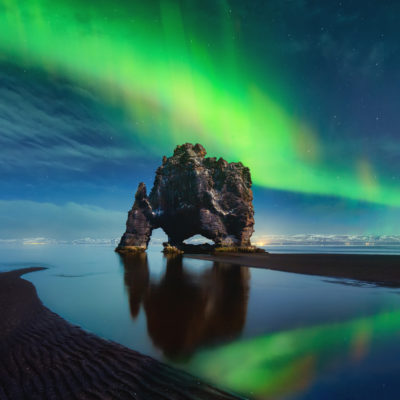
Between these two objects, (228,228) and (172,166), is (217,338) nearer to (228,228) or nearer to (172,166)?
(228,228)

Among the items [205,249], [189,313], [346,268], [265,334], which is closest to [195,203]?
[205,249]

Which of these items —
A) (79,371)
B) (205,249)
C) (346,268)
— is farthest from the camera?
(205,249)

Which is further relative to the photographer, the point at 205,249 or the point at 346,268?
the point at 205,249

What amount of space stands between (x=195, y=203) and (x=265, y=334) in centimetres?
5185

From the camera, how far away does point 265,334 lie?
23.1 ft

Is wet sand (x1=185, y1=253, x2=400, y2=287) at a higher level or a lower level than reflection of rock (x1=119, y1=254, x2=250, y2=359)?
higher

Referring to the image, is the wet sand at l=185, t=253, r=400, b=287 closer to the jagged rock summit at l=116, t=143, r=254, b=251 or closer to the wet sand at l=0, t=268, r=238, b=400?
the wet sand at l=0, t=268, r=238, b=400

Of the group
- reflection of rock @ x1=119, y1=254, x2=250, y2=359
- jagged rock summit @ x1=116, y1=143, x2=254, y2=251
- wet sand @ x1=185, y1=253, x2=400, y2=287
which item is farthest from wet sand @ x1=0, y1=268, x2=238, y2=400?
jagged rock summit @ x1=116, y1=143, x2=254, y2=251

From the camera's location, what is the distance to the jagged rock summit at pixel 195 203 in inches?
2318

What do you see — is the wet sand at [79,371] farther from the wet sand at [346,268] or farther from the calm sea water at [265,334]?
the wet sand at [346,268]

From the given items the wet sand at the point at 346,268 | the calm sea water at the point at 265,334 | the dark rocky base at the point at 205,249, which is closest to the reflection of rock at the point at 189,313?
the calm sea water at the point at 265,334

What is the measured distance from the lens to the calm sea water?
14.7 ft

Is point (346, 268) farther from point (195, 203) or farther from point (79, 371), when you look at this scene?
point (195, 203)

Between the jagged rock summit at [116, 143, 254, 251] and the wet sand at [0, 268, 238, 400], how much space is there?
167 feet
